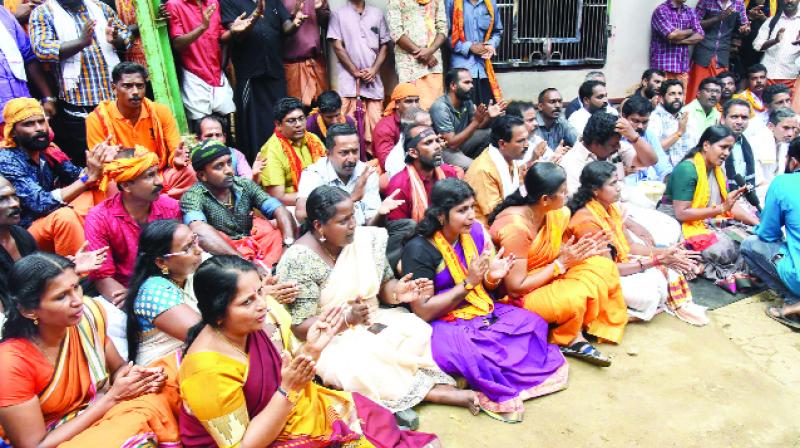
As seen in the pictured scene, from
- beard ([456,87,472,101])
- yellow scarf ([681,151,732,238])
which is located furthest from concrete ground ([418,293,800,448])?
beard ([456,87,472,101])

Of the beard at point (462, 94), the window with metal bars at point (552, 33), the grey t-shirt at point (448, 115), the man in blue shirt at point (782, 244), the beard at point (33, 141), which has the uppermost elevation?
the window with metal bars at point (552, 33)

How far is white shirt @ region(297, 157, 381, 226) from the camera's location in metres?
5.05

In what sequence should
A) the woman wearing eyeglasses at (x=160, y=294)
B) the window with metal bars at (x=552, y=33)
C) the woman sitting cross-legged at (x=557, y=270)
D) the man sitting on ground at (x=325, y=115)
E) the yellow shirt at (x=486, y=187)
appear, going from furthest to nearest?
the window with metal bars at (x=552, y=33), the man sitting on ground at (x=325, y=115), the yellow shirt at (x=486, y=187), the woman sitting cross-legged at (x=557, y=270), the woman wearing eyeglasses at (x=160, y=294)

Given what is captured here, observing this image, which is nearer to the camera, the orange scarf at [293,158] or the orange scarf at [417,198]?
the orange scarf at [417,198]

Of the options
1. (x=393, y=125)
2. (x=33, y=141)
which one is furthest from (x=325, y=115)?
(x=33, y=141)

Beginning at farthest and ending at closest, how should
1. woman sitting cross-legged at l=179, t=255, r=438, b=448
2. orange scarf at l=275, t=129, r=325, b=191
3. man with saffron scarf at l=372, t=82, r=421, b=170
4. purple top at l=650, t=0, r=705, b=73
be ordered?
1. purple top at l=650, t=0, r=705, b=73
2. man with saffron scarf at l=372, t=82, r=421, b=170
3. orange scarf at l=275, t=129, r=325, b=191
4. woman sitting cross-legged at l=179, t=255, r=438, b=448

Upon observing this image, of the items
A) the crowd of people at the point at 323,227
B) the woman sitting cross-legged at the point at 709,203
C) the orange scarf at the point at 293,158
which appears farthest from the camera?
the woman sitting cross-legged at the point at 709,203

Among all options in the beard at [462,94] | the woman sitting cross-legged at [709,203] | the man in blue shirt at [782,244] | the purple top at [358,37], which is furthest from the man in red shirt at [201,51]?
the man in blue shirt at [782,244]

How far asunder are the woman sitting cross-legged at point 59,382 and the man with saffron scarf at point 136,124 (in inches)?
89.2

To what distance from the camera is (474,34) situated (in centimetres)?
732

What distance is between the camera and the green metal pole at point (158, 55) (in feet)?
17.8

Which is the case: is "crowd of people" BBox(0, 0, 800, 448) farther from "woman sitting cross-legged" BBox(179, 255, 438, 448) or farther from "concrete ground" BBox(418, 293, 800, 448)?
"concrete ground" BBox(418, 293, 800, 448)

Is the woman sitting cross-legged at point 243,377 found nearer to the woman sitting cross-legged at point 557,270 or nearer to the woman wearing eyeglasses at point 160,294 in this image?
the woman wearing eyeglasses at point 160,294

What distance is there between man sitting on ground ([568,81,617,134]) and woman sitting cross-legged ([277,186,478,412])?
380cm
